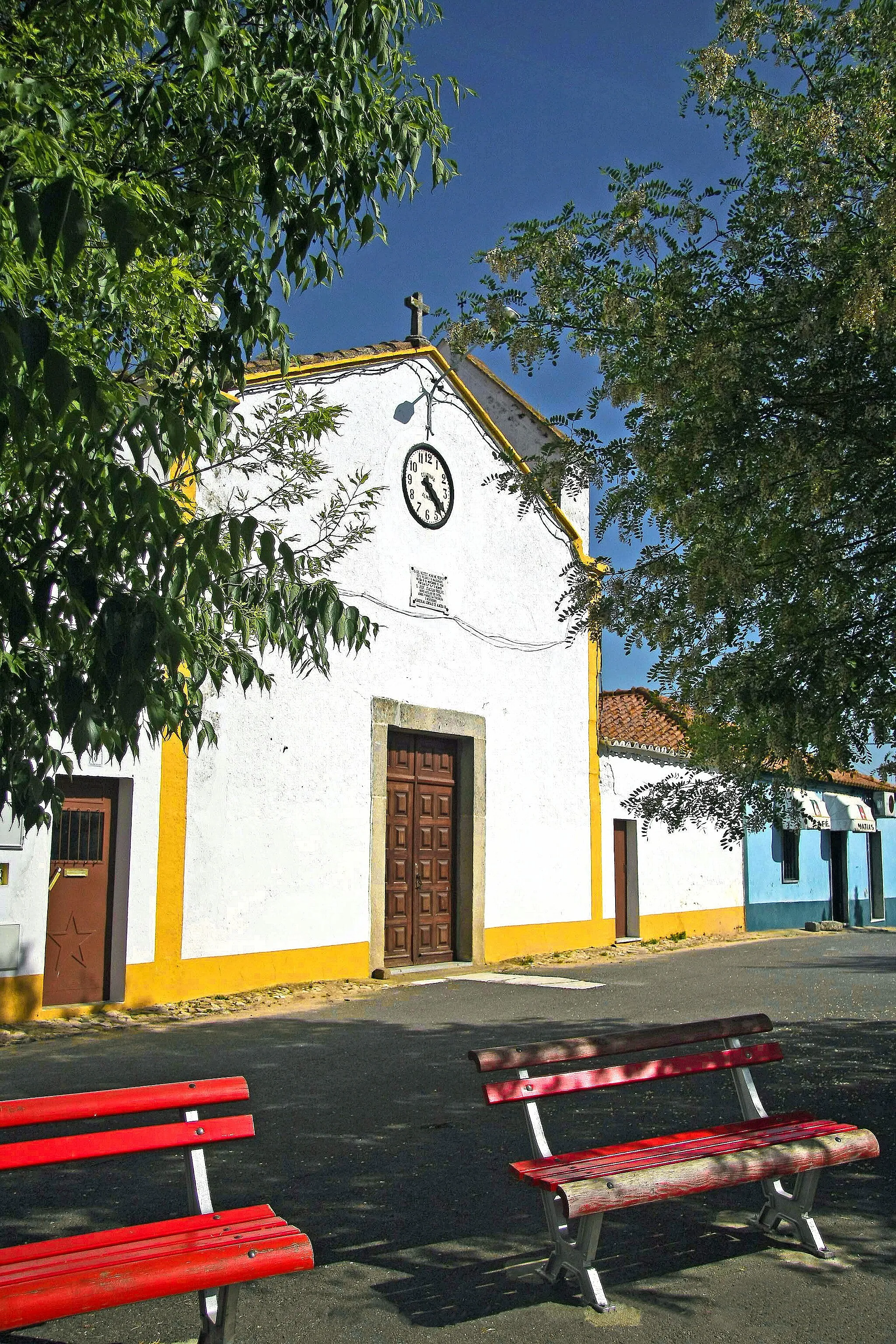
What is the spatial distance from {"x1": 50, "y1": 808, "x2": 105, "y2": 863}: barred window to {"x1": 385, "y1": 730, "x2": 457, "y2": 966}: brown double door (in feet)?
12.3

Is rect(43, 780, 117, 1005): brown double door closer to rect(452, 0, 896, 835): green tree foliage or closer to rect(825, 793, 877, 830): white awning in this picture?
rect(452, 0, 896, 835): green tree foliage

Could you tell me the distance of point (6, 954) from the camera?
8.85 metres

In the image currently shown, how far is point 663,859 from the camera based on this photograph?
59.6 feet

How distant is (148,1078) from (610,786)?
10896 mm

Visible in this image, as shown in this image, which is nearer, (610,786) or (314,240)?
(314,240)

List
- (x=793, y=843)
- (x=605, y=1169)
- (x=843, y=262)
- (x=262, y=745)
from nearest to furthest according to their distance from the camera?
(x=605, y=1169), (x=843, y=262), (x=262, y=745), (x=793, y=843)

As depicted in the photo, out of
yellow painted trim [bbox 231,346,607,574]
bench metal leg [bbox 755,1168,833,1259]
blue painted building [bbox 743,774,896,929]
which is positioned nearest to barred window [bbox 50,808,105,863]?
yellow painted trim [bbox 231,346,607,574]

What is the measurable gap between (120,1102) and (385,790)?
945 centimetres

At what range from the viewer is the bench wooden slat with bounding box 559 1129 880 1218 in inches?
131

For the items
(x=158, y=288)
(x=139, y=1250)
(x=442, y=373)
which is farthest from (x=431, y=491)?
(x=139, y=1250)

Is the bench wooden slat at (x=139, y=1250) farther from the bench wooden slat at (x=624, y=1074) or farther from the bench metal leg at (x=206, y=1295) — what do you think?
the bench wooden slat at (x=624, y=1074)

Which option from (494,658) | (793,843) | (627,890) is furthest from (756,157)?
(793,843)

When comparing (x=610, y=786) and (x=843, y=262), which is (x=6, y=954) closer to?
(x=843, y=262)

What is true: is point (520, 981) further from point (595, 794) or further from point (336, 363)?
point (336, 363)
